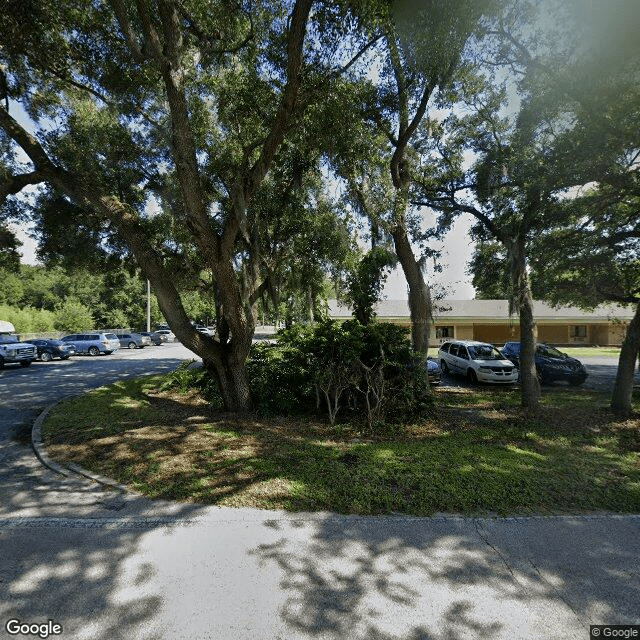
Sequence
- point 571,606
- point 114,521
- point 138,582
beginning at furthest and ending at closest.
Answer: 1. point 114,521
2. point 138,582
3. point 571,606

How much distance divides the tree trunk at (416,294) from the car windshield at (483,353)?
226 inches

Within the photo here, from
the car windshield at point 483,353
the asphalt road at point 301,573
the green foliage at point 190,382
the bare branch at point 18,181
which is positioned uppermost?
the bare branch at point 18,181

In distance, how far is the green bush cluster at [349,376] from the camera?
325 inches

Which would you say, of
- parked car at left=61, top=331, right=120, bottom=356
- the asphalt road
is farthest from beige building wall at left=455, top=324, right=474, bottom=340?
the asphalt road

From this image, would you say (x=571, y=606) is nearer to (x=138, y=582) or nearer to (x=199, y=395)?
(x=138, y=582)

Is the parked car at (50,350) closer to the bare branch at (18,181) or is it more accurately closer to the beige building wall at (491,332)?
the bare branch at (18,181)

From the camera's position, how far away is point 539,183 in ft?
26.0

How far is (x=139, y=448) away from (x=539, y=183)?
32.1 ft

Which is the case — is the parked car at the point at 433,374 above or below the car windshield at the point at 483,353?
below

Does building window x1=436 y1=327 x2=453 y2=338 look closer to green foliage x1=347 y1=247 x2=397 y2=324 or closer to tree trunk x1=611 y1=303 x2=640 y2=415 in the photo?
tree trunk x1=611 y1=303 x2=640 y2=415

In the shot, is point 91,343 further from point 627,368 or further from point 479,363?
point 627,368

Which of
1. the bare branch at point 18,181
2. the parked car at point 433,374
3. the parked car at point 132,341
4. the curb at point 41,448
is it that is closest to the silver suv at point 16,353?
the curb at point 41,448

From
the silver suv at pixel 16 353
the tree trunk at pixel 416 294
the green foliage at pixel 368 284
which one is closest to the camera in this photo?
the green foliage at pixel 368 284

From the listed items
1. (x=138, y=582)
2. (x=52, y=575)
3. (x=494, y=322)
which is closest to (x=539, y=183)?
(x=138, y=582)
